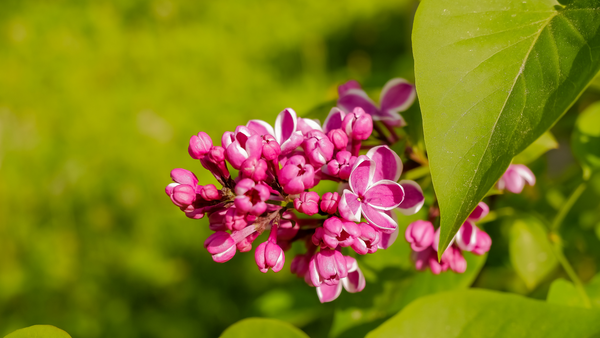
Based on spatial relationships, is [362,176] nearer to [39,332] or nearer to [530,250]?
[39,332]

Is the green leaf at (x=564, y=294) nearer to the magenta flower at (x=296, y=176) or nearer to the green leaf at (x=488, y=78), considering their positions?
the green leaf at (x=488, y=78)

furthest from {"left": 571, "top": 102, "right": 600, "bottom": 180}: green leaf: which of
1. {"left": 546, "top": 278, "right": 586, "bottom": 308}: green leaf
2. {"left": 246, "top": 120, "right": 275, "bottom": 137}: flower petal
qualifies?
{"left": 246, "top": 120, "right": 275, "bottom": 137}: flower petal

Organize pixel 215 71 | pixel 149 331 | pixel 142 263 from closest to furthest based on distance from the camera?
pixel 149 331 → pixel 142 263 → pixel 215 71

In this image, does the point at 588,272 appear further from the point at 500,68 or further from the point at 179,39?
the point at 179,39

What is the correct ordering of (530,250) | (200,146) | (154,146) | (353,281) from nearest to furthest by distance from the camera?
(200,146)
(353,281)
(530,250)
(154,146)

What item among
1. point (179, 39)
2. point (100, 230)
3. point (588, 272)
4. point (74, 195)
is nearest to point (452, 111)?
point (588, 272)

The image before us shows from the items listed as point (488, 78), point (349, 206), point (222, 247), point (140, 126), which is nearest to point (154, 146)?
point (140, 126)
